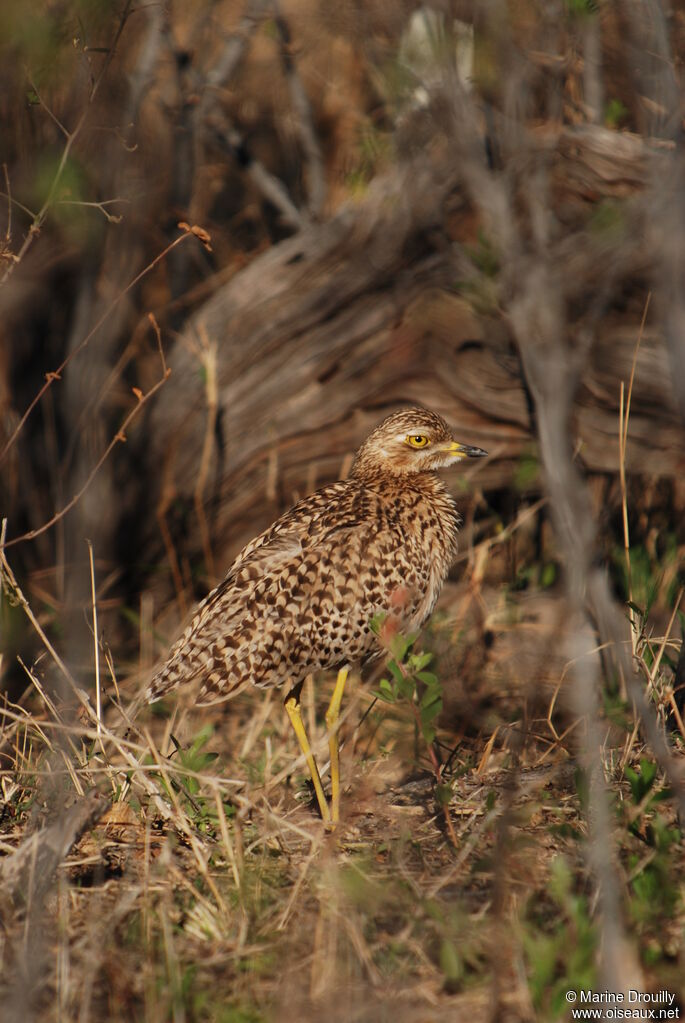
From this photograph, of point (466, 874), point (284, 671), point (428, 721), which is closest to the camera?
point (466, 874)

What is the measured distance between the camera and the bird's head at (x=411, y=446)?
4.96 m

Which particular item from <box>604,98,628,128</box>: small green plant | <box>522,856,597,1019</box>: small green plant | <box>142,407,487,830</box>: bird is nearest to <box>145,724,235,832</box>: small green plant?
<box>142,407,487,830</box>: bird

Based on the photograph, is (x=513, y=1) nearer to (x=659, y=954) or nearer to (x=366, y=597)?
(x=366, y=597)

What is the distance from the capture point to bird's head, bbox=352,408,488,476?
4.96 metres

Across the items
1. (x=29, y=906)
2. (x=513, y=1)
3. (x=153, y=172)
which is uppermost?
(x=513, y=1)

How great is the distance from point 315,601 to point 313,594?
1.1 inches

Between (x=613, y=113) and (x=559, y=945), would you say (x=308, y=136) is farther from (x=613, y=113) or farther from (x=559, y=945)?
(x=559, y=945)

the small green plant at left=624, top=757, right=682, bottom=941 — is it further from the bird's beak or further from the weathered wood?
the weathered wood

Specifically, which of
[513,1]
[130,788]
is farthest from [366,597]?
[513,1]

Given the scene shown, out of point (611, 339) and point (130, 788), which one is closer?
point (130, 788)

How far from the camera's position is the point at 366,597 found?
171 inches

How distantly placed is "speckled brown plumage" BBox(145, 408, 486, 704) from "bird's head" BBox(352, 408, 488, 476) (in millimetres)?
294

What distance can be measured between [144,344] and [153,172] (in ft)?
3.69

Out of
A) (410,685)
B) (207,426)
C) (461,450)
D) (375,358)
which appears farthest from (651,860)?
(207,426)
